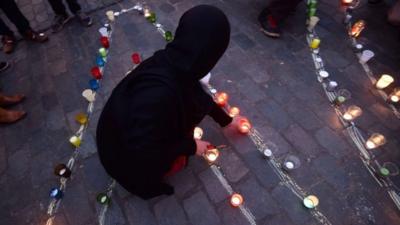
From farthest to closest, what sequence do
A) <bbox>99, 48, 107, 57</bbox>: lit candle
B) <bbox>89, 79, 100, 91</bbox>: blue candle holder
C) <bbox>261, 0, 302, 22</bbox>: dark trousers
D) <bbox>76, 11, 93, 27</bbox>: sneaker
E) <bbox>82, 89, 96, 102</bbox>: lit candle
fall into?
1. <bbox>76, 11, 93, 27</bbox>: sneaker
2. <bbox>99, 48, 107, 57</bbox>: lit candle
3. <bbox>261, 0, 302, 22</bbox>: dark trousers
4. <bbox>89, 79, 100, 91</bbox>: blue candle holder
5. <bbox>82, 89, 96, 102</bbox>: lit candle

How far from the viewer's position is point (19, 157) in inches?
147

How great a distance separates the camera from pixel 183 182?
3.31 metres

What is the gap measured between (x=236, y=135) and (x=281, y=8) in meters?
2.39

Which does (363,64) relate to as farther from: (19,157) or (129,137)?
(19,157)

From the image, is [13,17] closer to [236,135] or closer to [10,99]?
[10,99]

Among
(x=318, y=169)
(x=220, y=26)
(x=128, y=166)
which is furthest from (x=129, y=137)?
(x=318, y=169)

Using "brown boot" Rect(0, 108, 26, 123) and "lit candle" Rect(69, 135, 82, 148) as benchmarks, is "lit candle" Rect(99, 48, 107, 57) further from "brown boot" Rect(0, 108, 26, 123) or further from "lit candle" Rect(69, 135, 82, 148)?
"lit candle" Rect(69, 135, 82, 148)

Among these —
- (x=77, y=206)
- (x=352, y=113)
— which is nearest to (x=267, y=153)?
(x=352, y=113)

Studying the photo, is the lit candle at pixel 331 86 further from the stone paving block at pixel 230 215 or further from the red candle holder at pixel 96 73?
the red candle holder at pixel 96 73

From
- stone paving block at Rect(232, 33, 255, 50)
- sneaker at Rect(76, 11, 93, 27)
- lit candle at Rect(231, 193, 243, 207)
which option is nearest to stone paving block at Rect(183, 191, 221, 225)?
lit candle at Rect(231, 193, 243, 207)

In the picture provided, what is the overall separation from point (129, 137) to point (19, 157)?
2540 millimetres

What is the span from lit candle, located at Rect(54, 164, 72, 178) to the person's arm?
74.6 inches

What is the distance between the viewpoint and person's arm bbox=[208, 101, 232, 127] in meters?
3.31

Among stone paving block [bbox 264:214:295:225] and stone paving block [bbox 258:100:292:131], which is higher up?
stone paving block [bbox 258:100:292:131]
